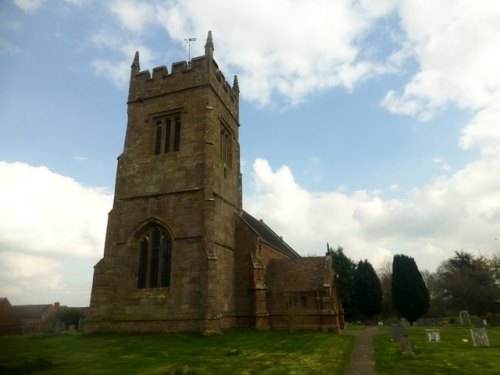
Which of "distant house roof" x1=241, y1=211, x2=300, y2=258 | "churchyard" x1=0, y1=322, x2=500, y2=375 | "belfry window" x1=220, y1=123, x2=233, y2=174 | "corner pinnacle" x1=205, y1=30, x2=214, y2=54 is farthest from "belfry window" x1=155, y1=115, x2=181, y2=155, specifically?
"churchyard" x1=0, y1=322, x2=500, y2=375

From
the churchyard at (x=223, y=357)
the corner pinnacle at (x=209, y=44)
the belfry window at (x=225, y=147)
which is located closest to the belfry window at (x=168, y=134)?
the belfry window at (x=225, y=147)

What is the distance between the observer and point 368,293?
47469 millimetres

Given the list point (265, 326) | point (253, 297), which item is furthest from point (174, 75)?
point (265, 326)

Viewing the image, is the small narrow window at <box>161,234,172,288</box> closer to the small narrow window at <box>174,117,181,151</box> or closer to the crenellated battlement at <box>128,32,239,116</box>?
the small narrow window at <box>174,117,181,151</box>

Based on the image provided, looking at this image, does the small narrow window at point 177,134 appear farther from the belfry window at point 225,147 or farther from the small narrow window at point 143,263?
the small narrow window at point 143,263

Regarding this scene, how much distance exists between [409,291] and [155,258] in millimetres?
30235

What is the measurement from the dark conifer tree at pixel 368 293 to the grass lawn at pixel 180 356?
31.1m

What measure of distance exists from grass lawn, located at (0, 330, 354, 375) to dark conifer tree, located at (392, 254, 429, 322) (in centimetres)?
2499

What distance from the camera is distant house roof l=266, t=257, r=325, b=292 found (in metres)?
26.6

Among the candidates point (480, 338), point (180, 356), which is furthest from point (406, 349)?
point (180, 356)

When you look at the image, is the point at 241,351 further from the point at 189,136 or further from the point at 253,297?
the point at 189,136

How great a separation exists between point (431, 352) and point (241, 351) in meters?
7.74

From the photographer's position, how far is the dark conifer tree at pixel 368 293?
1864 inches

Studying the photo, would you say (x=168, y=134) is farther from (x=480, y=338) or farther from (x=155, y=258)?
(x=480, y=338)
